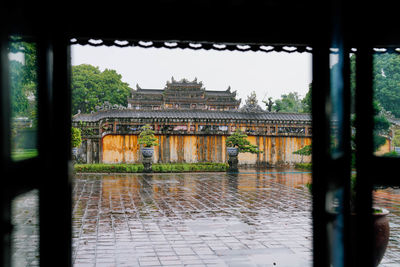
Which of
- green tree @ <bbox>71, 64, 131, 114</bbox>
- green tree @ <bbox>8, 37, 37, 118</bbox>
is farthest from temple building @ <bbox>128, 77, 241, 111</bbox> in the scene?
green tree @ <bbox>8, 37, 37, 118</bbox>

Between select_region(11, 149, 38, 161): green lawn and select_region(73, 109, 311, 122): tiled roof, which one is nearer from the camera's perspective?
select_region(11, 149, 38, 161): green lawn

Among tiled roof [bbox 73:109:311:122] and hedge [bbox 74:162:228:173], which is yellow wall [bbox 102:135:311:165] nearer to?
tiled roof [bbox 73:109:311:122]

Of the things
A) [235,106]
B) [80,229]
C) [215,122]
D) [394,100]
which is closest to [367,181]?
[80,229]

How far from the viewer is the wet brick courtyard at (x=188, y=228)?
152 inches

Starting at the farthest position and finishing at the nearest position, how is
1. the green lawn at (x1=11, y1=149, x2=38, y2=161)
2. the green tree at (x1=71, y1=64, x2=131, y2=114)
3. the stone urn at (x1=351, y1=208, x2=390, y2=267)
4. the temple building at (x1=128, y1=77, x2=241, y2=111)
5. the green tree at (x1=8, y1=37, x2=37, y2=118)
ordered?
the green tree at (x1=71, y1=64, x2=131, y2=114)
the temple building at (x1=128, y1=77, x2=241, y2=111)
the stone urn at (x1=351, y1=208, x2=390, y2=267)
the green tree at (x1=8, y1=37, x2=37, y2=118)
the green lawn at (x1=11, y1=149, x2=38, y2=161)

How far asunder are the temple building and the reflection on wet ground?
52.4 feet

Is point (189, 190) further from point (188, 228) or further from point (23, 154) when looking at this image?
point (23, 154)

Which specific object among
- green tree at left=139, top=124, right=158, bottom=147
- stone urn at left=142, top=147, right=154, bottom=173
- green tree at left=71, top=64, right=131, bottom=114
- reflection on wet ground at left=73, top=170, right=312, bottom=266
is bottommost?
reflection on wet ground at left=73, top=170, right=312, bottom=266

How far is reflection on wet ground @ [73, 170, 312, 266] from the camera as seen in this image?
13.0ft

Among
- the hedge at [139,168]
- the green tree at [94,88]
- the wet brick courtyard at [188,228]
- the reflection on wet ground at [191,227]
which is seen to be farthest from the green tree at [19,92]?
the green tree at [94,88]

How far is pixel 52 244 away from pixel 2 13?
0.99m

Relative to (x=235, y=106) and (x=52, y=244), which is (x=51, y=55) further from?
(x=235, y=106)

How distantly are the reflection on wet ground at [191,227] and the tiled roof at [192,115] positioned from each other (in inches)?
322

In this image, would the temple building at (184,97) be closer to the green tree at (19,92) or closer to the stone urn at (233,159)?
the stone urn at (233,159)
